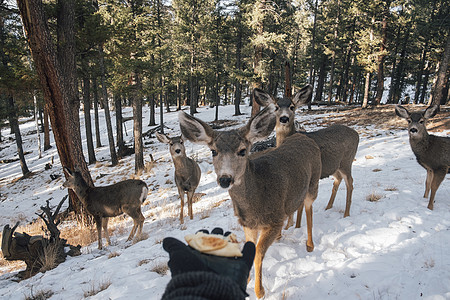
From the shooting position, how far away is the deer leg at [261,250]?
2.94 m

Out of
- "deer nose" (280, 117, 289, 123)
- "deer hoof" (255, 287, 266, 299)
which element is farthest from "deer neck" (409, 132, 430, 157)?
"deer hoof" (255, 287, 266, 299)

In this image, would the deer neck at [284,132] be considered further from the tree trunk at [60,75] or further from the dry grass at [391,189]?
the tree trunk at [60,75]

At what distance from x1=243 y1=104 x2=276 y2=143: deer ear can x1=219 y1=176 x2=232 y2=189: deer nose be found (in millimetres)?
840

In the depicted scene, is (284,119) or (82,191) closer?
(284,119)

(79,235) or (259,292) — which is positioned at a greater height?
(259,292)

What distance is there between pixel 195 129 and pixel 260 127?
91cm

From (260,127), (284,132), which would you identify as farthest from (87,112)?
(260,127)

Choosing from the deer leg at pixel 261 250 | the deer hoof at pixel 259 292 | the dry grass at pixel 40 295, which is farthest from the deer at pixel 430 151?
the dry grass at pixel 40 295

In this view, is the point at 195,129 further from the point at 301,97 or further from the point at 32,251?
the point at 32,251

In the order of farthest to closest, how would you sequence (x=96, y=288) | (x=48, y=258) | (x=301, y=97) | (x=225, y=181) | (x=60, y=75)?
(x=60, y=75) < (x=301, y=97) < (x=48, y=258) < (x=96, y=288) < (x=225, y=181)

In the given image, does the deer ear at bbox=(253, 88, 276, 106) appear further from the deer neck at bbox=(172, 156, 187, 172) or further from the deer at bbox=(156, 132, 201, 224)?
the deer neck at bbox=(172, 156, 187, 172)

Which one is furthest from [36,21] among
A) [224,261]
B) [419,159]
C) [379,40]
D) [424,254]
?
[379,40]

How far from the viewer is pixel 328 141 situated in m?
4.96

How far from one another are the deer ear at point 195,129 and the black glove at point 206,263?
1.56 meters
